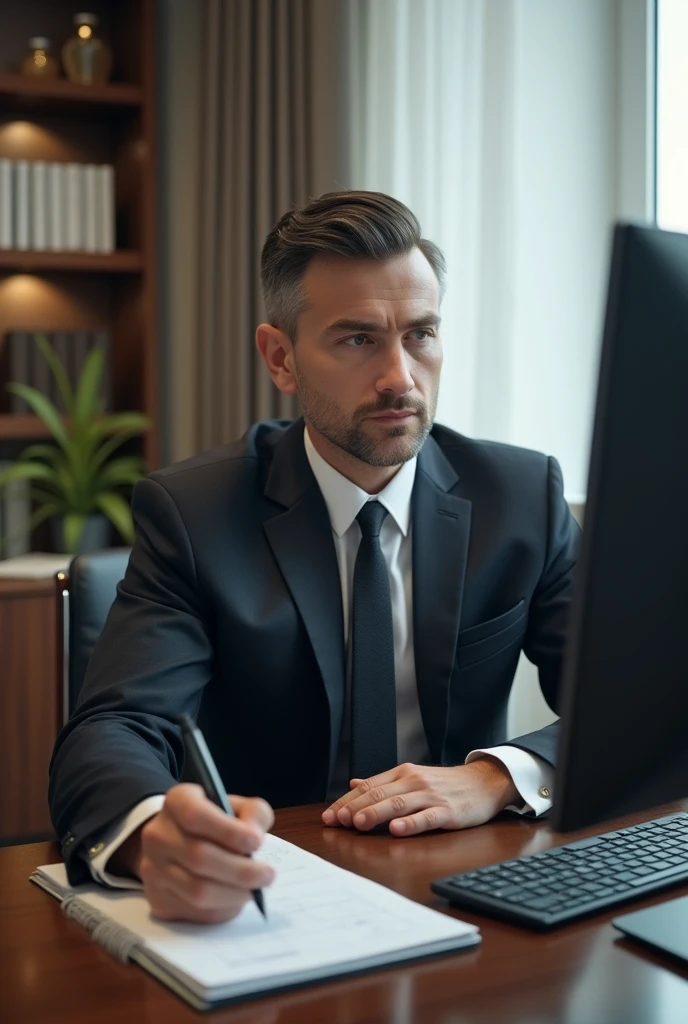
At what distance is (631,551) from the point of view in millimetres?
777

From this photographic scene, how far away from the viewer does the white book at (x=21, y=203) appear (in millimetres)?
3566

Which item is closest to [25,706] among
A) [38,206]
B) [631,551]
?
[38,206]

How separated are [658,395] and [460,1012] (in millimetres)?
438

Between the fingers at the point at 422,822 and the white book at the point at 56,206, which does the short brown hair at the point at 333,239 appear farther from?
the white book at the point at 56,206

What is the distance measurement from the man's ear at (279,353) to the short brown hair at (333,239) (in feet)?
0.08

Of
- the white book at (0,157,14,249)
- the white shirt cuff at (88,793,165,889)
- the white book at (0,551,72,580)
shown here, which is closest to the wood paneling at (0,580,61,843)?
the white book at (0,551,72,580)

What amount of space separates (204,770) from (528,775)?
1.74 feet

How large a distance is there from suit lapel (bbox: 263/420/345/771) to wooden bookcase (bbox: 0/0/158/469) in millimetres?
2125

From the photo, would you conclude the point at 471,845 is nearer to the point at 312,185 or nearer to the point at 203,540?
the point at 203,540

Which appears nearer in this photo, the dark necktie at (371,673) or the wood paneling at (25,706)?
the dark necktie at (371,673)

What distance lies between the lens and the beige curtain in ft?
10.5

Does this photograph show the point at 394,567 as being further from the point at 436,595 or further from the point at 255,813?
the point at 255,813

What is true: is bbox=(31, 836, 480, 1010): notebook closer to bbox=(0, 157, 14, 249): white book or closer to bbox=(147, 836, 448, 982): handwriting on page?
bbox=(147, 836, 448, 982): handwriting on page

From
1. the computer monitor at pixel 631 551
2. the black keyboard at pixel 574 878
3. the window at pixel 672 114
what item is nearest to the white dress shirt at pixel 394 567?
the black keyboard at pixel 574 878
